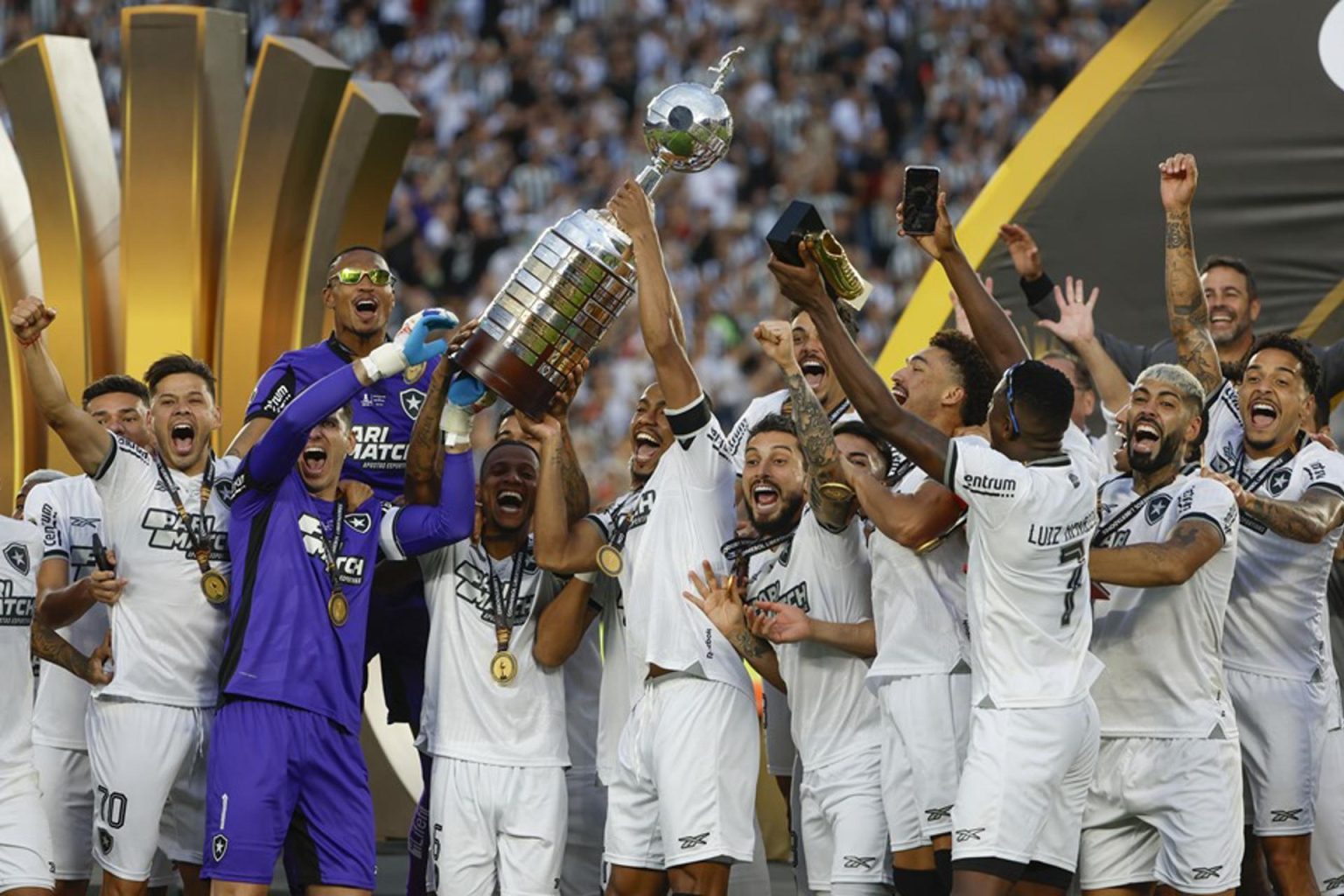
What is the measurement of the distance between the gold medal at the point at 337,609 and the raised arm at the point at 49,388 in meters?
1.05

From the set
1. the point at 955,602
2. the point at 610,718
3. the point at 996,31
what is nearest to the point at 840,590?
the point at 955,602

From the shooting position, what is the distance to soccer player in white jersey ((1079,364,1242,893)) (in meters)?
6.57

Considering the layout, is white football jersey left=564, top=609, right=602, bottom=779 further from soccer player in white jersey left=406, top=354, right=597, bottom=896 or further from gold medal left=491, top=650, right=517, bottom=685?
gold medal left=491, top=650, right=517, bottom=685

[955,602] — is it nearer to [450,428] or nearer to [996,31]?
[450,428]

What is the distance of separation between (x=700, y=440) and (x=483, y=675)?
4.05 ft

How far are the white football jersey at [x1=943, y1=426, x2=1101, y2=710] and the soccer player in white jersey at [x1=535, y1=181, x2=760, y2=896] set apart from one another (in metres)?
1.00

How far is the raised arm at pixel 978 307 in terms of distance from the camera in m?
6.99

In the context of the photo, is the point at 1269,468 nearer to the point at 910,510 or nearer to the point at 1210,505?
the point at 1210,505

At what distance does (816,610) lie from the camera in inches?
278

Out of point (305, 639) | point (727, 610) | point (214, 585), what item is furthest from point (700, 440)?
point (214, 585)

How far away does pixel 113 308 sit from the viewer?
10320 mm

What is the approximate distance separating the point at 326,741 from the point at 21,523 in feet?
4.45

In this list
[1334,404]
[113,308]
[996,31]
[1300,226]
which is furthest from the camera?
[996,31]

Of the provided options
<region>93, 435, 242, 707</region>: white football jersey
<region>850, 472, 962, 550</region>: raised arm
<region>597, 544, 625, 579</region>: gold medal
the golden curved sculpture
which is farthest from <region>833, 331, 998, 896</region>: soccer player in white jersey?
the golden curved sculpture
